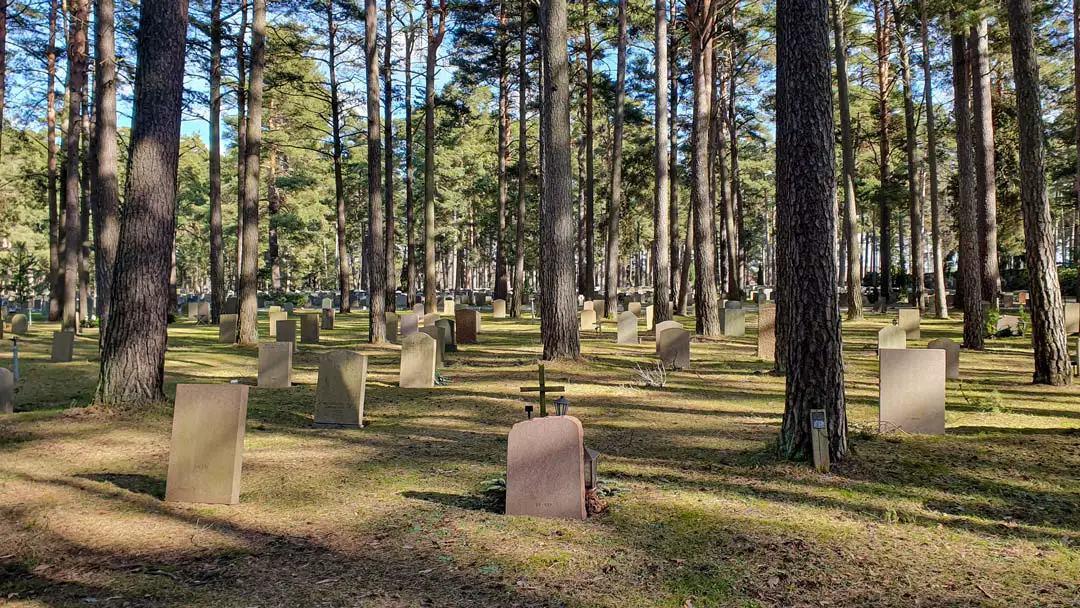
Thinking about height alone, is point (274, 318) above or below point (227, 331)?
above

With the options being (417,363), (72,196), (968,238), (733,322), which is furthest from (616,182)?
(72,196)

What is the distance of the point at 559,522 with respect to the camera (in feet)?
17.0

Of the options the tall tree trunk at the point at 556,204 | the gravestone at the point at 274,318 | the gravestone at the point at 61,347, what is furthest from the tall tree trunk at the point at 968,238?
the gravestone at the point at 61,347

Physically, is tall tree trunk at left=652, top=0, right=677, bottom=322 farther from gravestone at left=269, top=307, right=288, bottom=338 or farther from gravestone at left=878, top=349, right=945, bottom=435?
gravestone at left=878, top=349, right=945, bottom=435

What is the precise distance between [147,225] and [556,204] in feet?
23.0

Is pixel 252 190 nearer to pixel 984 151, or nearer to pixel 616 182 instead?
pixel 616 182

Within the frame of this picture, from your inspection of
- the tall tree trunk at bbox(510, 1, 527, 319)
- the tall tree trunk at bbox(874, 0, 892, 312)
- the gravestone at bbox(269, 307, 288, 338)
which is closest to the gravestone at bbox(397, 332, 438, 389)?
the gravestone at bbox(269, 307, 288, 338)

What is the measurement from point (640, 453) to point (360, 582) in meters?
3.83

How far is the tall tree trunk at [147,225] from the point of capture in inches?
320

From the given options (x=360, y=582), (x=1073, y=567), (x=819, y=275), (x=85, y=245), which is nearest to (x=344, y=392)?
(x=360, y=582)

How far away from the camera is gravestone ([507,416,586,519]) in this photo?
5176mm

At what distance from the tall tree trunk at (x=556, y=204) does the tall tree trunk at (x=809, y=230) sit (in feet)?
22.1

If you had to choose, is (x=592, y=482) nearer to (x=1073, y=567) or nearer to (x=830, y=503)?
(x=830, y=503)

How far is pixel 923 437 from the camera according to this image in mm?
7703
